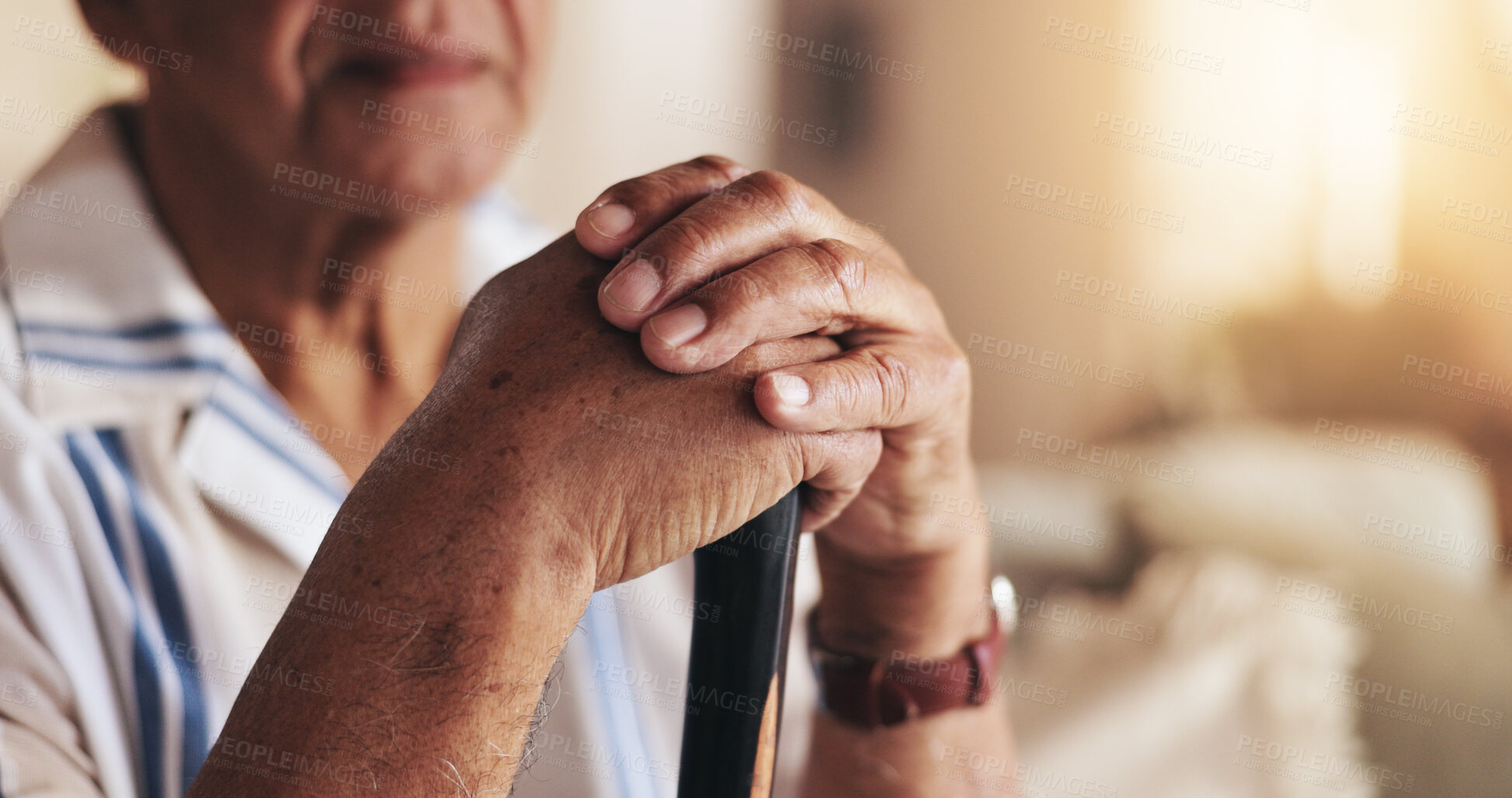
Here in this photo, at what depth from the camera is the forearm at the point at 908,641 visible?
862mm

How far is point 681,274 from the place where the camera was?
505 millimetres

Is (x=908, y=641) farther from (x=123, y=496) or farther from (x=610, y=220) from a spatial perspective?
(x=123, y=496)

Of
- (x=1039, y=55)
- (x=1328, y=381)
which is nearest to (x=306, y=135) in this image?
(x=1039, y=55)

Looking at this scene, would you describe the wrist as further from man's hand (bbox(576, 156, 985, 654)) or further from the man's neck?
the man's neck

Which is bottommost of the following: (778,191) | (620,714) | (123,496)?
(620,714)

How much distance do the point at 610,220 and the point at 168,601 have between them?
0.65m

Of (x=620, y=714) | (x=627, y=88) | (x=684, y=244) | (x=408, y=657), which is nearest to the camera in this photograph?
(x=408, y=657)

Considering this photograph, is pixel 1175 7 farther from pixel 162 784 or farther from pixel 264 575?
pixel 162 784

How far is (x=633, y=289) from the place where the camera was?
1.58 ft

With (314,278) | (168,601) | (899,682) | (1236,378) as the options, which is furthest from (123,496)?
(1236,378)

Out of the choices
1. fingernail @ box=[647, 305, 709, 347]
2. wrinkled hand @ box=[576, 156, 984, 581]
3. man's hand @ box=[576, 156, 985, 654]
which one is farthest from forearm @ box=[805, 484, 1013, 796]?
fingernail @ box=[647, 305, 709, 347]

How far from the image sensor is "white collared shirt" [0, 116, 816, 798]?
29.9 inches

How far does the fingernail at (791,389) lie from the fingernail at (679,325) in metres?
0.05

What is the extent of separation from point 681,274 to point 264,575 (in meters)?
0.66
